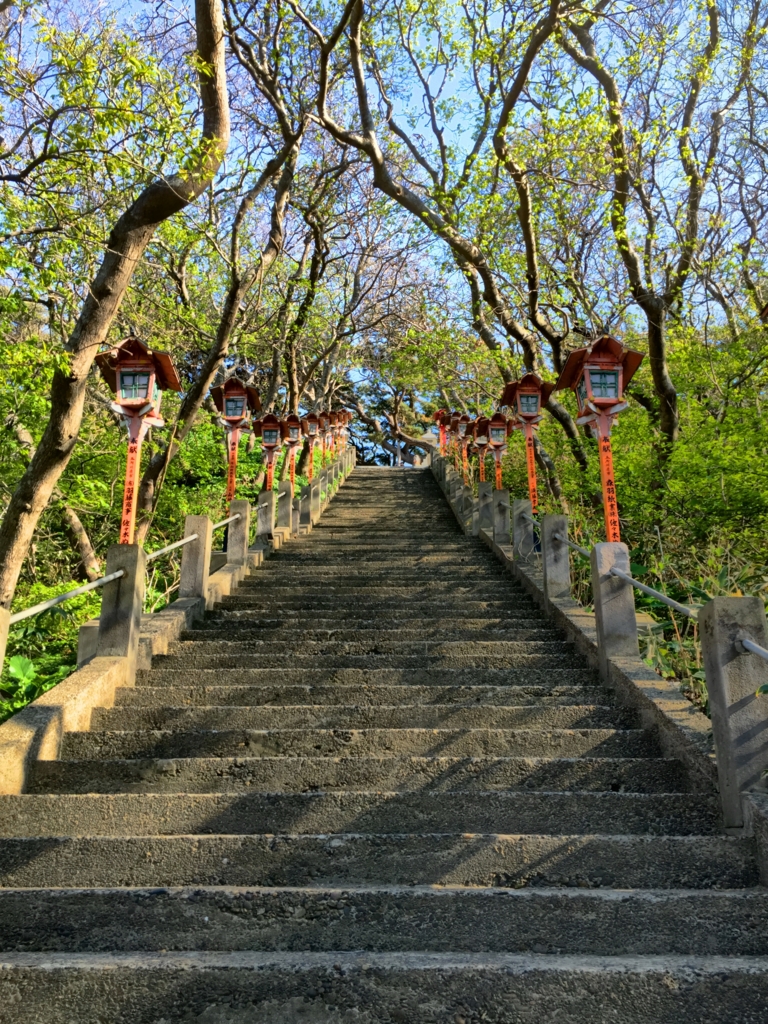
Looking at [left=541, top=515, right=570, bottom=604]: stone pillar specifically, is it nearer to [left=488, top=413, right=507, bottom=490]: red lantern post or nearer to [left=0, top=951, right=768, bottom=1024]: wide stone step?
[left=0, top=951, right=768, bottom=1024]: wide stone step

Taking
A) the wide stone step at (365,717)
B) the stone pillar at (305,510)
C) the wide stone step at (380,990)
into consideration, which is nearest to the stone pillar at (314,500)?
the stone pillar at (305,510)

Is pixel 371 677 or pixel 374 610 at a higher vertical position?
pixel 374 610

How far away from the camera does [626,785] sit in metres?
3.84

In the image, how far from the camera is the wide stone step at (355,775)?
385cm

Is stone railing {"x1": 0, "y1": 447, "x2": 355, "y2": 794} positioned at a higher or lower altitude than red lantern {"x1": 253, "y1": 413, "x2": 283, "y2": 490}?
lower

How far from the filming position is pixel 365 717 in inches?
179

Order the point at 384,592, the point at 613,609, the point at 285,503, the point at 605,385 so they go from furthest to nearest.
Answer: the point at 285,503 < the point at 384,592 < the point at 605,385 < the point at 613,609

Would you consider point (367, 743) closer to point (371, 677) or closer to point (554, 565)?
point (371, 677)

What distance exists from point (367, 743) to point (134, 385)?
400 cm

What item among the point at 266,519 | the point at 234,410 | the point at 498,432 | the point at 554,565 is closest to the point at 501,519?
the point at 498,432

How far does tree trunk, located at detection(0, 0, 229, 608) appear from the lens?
6176 millimetres

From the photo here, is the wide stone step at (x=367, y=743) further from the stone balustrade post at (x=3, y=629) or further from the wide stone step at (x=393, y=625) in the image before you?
the wide stone step at (x=393, y=625)

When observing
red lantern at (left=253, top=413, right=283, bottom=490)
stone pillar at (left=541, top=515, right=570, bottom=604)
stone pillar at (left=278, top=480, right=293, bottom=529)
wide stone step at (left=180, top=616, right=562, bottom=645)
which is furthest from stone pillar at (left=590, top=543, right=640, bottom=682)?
red lantern at (left=253, top=413, right=283, bottom=490)

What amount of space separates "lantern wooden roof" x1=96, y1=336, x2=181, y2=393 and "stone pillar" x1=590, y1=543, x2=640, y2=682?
14.0 feet
